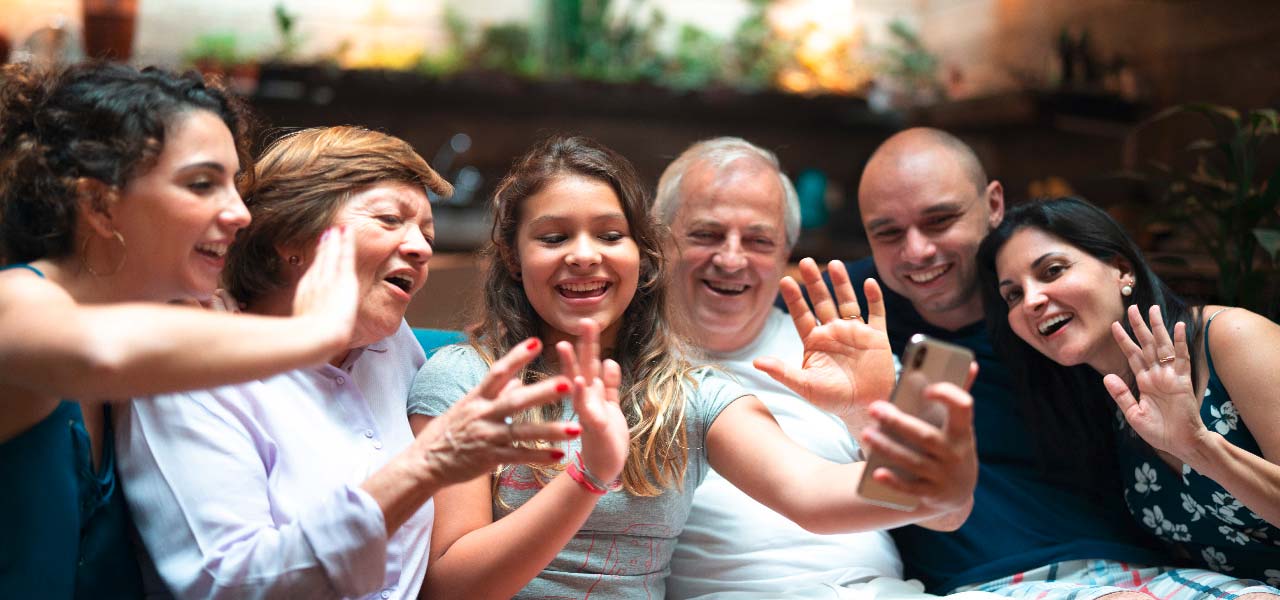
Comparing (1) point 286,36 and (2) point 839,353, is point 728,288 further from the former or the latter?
(1) point 286,36

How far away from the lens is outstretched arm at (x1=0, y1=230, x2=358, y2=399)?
3.75 ft

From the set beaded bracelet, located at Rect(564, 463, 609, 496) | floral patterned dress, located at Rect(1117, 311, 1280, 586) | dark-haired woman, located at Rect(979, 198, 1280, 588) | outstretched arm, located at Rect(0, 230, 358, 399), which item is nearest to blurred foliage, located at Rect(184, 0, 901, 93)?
dark-haired woman, located at Rect(979, 198, 1280, 588)

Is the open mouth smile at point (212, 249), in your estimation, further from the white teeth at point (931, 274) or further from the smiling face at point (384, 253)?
the white teeth at point (931, 274)

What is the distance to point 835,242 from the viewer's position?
5.48 m

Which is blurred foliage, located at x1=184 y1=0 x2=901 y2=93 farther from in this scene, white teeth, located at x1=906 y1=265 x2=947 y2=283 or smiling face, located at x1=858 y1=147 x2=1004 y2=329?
white teeth, located at x1=906 y1=265 x2=947 y2=283

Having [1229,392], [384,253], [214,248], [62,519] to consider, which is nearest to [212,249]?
[214,248]

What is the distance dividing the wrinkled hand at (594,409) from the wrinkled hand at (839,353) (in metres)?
0.30

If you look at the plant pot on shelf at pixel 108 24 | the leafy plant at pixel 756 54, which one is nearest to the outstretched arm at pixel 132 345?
the plant pot on shelf at pixel 108 24

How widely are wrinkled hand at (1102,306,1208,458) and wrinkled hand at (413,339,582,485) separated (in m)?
1.01

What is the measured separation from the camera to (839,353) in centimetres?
166

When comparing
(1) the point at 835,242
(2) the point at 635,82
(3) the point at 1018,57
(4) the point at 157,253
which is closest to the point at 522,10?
(2) the point at 635,82

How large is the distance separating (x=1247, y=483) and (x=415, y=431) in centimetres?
138

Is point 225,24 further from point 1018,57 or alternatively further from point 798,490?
point 798,490

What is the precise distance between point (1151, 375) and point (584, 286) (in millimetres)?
964
